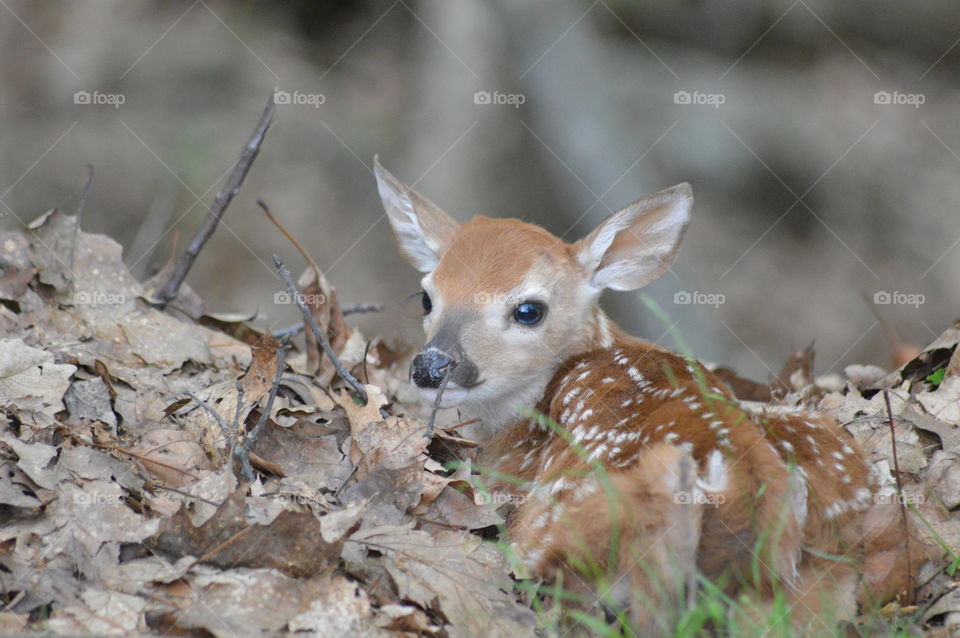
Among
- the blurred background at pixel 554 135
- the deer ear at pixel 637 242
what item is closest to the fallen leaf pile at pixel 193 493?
the deer ear at pixel 637 242

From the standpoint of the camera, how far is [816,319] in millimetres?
9195

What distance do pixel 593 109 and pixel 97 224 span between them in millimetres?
4715

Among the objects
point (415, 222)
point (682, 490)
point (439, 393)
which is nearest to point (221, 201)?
point (415, 222)

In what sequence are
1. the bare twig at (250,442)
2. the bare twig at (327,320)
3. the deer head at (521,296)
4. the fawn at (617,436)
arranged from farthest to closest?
1. the bare twig at (327,320)
2. the deer head at (521,296)
3. the bare twig at (250,442)
4. the fawn at (617,436)

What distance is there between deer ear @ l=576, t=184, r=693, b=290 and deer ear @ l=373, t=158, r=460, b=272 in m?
0.71

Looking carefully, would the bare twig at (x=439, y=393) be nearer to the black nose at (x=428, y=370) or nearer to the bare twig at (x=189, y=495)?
the black nose at (x=428, y=370)

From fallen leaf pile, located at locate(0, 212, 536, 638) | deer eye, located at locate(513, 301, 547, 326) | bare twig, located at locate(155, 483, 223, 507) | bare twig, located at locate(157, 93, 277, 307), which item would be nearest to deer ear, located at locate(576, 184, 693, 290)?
deer eye, located at locate(513, 301, 547, 326)

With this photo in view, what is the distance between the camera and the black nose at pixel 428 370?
12.6 feet

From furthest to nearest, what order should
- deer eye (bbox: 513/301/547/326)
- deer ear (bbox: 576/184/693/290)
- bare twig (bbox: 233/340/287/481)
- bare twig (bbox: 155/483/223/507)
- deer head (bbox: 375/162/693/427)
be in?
deer ear (bbox: 576/184/693/290), deer eye (bbox: 513/301/547/326), deer head (bbox: 375/162/693/427), bare twig (bbox: 233/340/287/481), bare twig (bbox: 155/483/223/507)

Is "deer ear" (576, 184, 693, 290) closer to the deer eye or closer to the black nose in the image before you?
the deer eye

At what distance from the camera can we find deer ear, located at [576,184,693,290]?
4.39 meters

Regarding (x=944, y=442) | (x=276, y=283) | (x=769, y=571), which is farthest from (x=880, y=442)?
(x=276, y=283)

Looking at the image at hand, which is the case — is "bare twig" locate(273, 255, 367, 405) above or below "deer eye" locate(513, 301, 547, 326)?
below

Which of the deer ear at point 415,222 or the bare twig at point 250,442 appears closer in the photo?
the bare twig at point 250,442
